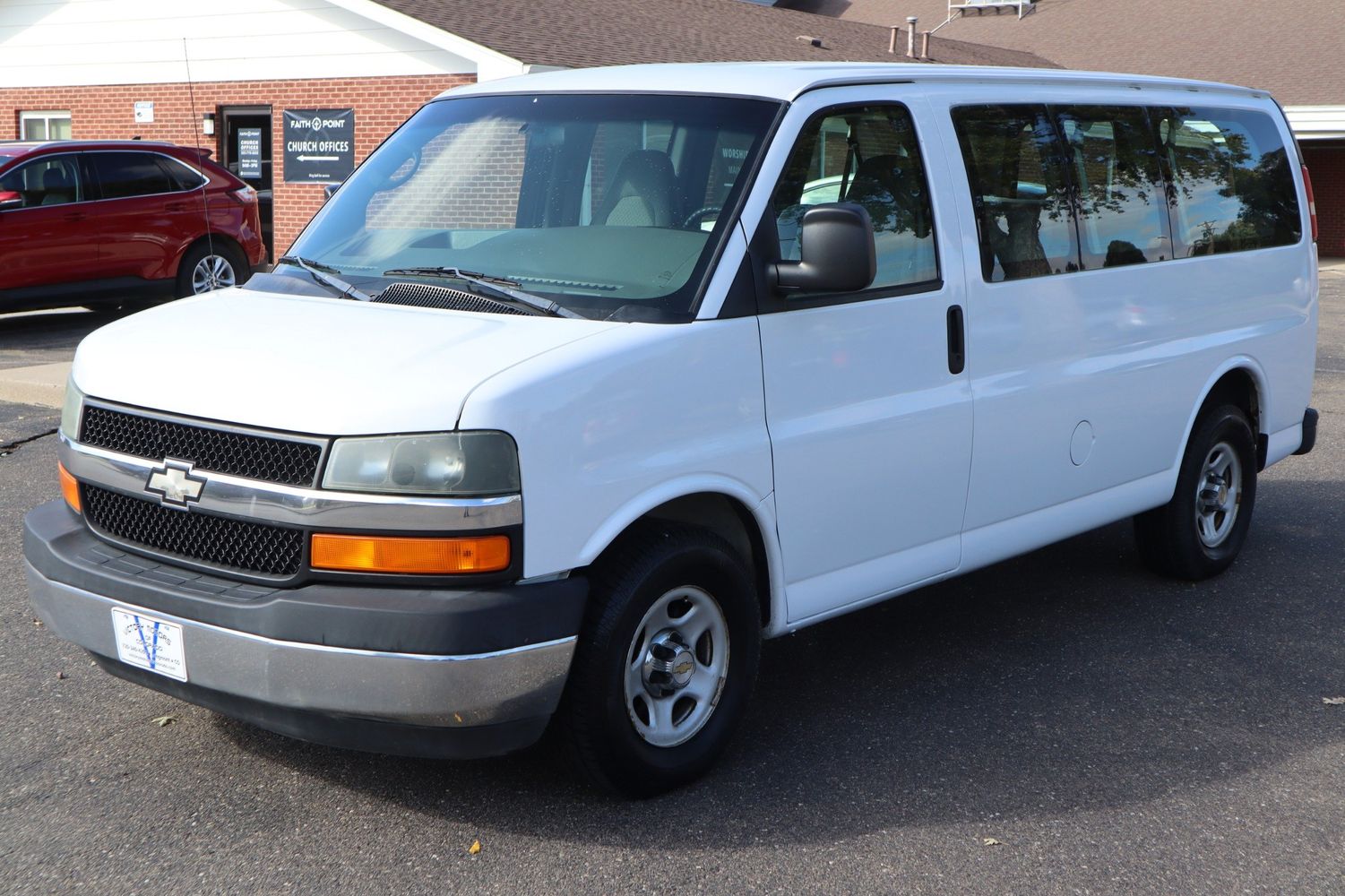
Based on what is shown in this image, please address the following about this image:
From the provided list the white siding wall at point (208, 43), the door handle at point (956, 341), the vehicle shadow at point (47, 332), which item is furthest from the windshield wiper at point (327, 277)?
the white siding wall at point (208, 43)

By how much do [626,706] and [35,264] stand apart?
11435mm

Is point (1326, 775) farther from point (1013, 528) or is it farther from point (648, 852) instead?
Result: point (648, 852)

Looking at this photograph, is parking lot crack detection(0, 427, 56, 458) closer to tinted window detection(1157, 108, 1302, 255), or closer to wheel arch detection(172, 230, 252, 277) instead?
wheel arch detection(172, 230, 252, 277)

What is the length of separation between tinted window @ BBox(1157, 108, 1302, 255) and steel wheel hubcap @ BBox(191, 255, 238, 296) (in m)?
10.7

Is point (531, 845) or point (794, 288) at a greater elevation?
point (794, 288)

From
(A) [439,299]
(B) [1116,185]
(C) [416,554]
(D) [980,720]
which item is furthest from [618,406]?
(B) [1116,185]

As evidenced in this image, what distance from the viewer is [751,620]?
4.21 metres

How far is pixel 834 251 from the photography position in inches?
160

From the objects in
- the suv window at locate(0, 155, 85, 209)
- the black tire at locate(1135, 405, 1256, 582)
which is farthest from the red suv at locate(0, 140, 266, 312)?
the black tire at locate(1135, 405, 1256, 582)

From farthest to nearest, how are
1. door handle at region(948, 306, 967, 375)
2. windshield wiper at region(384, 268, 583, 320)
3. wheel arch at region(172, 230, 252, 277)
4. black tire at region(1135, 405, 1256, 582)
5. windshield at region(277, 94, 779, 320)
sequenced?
wheel arch at region(172, 230, 252, 277)
black tire at region(1135, 405, 1256, 582)
door handle at region(948, 306, 967, 375)
windshield at region(277, 94, 779, 320)
windshield wiper at region(384, 268, 583, 320)

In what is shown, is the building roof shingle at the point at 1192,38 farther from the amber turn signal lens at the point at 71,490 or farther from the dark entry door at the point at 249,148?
the amber turn signal lens at the point at 71,490

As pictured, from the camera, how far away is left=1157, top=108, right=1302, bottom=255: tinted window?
6.10 metres

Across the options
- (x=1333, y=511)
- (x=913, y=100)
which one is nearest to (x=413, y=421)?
(x=913, y=100)

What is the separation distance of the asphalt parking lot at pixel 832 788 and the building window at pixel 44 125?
701 inches
